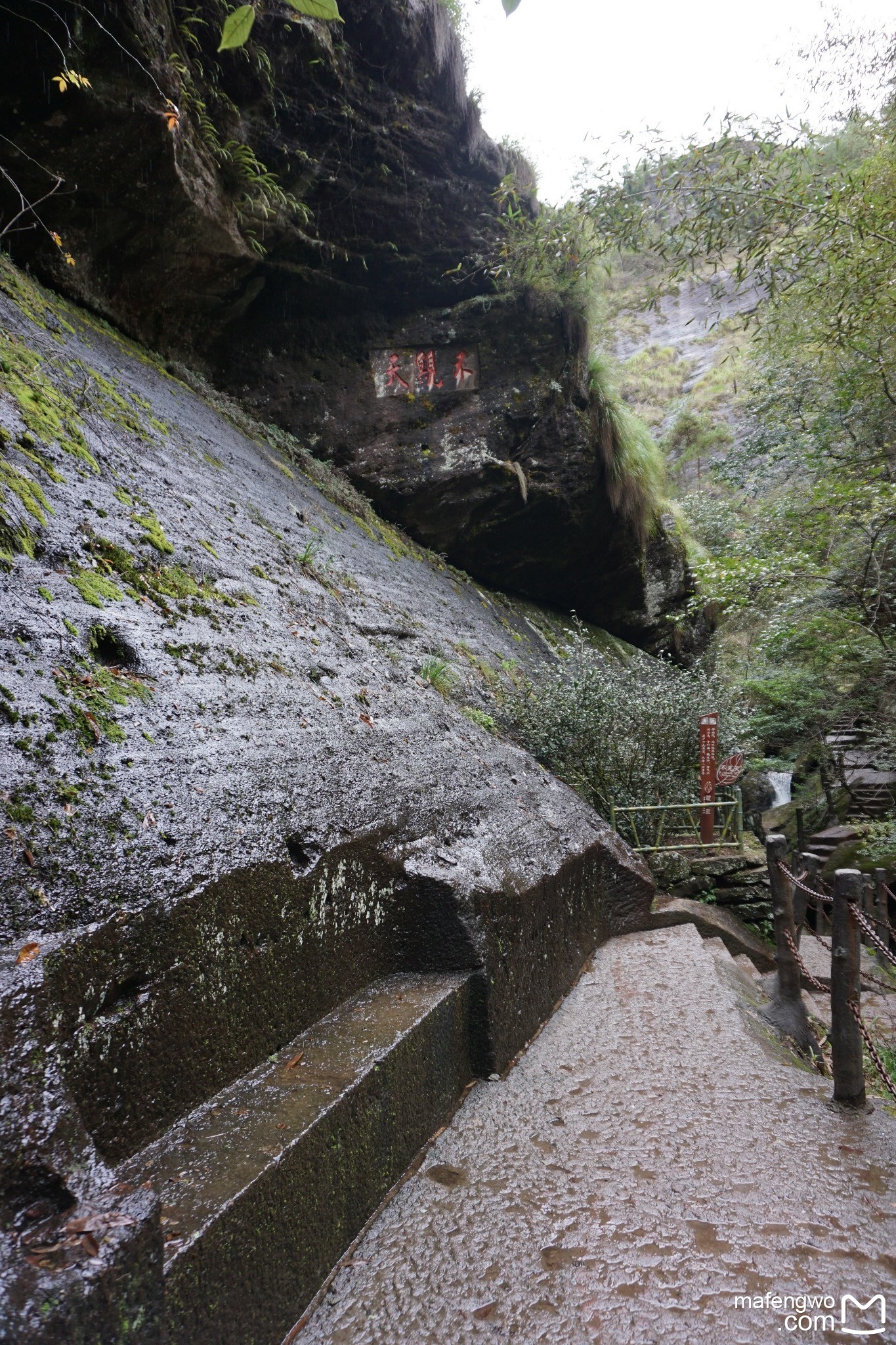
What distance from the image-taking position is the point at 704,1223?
5.79 feet

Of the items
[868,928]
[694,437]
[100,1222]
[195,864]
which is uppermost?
[694,437]

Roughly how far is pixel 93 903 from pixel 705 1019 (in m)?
2.72

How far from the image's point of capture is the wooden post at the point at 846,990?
8.23 ft

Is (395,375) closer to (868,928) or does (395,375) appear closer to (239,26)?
(868,928)

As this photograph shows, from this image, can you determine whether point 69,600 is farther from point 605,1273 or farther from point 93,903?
point 605,1273

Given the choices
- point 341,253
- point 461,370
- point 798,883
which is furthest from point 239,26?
point 461,370

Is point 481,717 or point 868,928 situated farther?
point 481,717

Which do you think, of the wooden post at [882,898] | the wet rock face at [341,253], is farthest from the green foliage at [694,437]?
the wooden post at [882,898]

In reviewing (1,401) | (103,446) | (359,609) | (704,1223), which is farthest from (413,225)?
(704,1223)

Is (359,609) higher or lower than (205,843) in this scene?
higher

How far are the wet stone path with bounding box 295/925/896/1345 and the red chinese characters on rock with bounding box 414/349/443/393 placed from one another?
7105mm

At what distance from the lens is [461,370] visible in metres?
8.02

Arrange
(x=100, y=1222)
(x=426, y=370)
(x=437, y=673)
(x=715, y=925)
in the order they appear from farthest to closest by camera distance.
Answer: (x=426, y=370)
(x=715, y=925)
(x=437, y=673)
(x=100, y=1222)

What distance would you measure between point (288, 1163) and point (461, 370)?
8.05 meters
